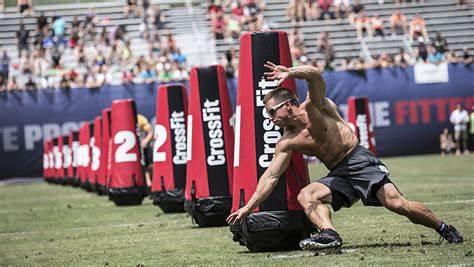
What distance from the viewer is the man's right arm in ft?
29.2

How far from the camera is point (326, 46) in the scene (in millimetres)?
40875

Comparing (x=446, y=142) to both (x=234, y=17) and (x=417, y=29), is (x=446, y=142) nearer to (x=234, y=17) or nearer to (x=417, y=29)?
(x=417, y=29)

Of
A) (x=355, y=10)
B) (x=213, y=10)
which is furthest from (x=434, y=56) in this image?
(x=213, y=10)

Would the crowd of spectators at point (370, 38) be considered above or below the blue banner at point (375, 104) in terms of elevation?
above

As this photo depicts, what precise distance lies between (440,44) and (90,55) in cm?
1205

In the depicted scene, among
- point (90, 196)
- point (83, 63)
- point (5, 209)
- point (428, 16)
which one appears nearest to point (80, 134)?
point (90, 196)

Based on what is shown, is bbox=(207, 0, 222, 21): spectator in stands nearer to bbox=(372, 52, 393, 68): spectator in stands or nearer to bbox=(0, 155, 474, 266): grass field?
bbox=(372, 52, 393, 68): spectator in stands

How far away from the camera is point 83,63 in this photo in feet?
132

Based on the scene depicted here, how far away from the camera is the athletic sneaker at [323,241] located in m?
9.07

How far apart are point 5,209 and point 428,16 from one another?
26.7 m

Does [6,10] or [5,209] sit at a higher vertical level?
[6,10]

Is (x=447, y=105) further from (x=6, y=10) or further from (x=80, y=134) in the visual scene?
(x=6, y=10)

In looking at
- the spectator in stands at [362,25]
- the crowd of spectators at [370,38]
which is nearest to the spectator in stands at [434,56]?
the crowd of spectators at [370,38]

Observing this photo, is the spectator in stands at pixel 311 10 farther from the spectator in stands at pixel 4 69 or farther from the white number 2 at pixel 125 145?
the white number 2 at pixel 125 145
